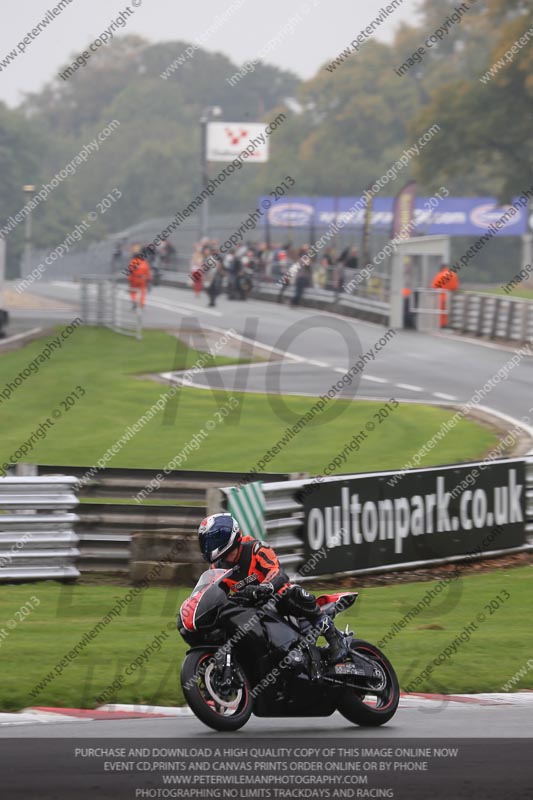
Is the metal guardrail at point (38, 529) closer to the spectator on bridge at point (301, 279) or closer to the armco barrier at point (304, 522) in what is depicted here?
the armco barrier at point (304, 522)

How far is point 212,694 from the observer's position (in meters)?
→ 7.69

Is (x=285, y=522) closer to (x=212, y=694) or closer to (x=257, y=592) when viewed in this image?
(x=257, y=592)

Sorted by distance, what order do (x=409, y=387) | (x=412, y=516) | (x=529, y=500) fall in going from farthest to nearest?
(x=409, y=387), (x=529, y=500), (x=412, y=516)

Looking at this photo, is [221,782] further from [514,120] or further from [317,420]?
[514,120]

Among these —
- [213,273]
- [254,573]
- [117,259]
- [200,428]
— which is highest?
[254,573]

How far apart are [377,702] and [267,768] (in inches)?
58.4

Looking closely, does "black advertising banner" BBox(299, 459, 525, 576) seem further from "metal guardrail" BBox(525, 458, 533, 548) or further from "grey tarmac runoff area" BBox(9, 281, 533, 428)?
"grey tarmac runoff area" BBox(9, 281, 533, 428)

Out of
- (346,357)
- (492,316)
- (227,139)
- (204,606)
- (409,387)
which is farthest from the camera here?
(227,139)

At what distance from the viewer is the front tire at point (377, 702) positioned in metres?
8.10

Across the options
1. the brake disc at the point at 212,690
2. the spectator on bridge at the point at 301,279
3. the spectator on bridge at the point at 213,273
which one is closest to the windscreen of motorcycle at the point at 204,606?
the brake disc at the point at 212,690

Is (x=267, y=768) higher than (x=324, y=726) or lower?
higher

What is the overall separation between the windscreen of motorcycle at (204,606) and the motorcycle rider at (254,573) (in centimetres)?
14

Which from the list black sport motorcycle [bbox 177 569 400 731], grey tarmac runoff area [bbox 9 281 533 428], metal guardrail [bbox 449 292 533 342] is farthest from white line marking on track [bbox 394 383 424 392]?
black sport motorcycle [bbox 177 569 400 731]

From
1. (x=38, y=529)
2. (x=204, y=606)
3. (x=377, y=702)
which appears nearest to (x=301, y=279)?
(x=38, y=529)
